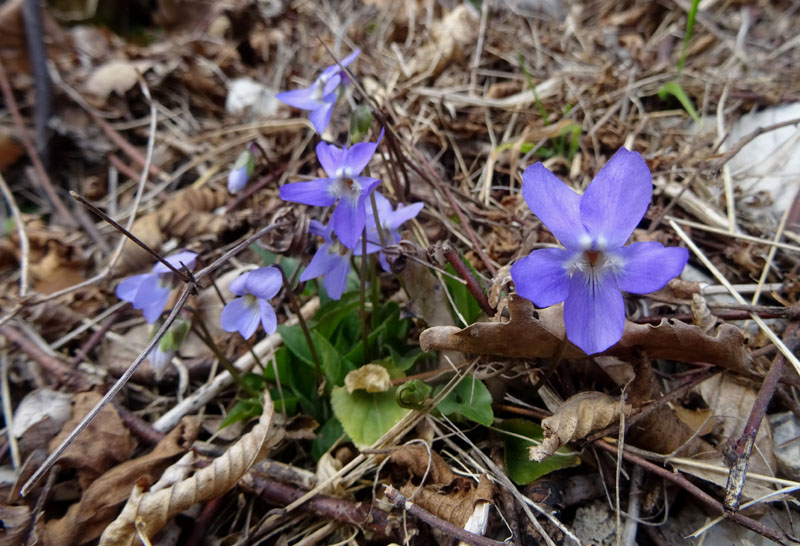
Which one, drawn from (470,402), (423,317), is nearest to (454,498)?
(470,402)

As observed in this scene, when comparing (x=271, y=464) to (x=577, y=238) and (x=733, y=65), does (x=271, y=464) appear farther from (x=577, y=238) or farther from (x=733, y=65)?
(x=733, y=65)

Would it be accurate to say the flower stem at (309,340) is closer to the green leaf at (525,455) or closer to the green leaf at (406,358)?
the green leaf at (406,358)

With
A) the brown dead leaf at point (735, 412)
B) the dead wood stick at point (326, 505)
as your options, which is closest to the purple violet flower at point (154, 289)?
the dead wood stick at point (326, 505)

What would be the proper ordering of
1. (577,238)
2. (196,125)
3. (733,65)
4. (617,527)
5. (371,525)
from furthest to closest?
(196,125) → (733,65) → (371,525) → (617,527) → (577,238)

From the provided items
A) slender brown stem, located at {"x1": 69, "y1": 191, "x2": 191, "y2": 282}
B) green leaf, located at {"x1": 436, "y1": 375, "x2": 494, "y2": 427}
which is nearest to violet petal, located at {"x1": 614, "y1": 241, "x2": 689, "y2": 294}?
green leaf, located at {"x1": 436, "y1": 375, "x2": 494, "y2": 427}

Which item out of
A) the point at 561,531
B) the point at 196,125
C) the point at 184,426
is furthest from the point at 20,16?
the point at 561,531

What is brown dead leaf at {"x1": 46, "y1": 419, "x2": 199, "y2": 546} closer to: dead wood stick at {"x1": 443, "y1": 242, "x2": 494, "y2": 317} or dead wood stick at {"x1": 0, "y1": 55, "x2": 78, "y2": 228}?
dead wood stick at {"x1": 443, "y1": 242, "x2": 494, "y2": 317}

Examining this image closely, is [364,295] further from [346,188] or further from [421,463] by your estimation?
[421,463]
